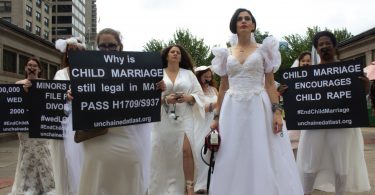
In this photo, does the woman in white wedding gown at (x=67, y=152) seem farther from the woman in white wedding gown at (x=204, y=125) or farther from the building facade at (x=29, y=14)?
the building facade at (x=29, y=14)

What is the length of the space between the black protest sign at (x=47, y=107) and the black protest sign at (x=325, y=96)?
9.03 feet

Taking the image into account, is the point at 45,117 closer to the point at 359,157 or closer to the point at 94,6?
the point at 359,157

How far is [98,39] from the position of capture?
445 cm

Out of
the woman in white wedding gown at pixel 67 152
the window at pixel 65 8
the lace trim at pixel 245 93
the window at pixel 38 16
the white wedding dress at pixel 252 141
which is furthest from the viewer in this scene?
the window at pixel 65 8

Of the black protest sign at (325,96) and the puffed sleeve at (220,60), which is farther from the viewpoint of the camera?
the black protest sign at (325,96)

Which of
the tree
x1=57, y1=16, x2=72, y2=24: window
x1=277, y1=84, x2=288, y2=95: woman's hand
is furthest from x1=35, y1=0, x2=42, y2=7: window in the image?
x1=277, y1=84, x2=288, y2=95: woman's hand

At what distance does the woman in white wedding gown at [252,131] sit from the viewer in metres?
4.88

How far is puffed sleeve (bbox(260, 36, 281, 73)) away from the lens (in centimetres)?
A: 511

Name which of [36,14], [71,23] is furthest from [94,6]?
[36,14]

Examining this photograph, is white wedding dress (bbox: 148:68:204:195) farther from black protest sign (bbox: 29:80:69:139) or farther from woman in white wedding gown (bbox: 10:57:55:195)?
woman in white wedding gown (bbox: 10:57:55:195)

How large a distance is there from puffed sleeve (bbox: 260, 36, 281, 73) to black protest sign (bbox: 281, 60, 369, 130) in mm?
916

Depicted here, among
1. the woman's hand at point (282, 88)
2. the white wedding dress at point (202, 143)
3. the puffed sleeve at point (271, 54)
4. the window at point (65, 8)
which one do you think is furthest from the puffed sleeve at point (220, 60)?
the window at point (65, 8)

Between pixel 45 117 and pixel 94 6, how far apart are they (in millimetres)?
176043

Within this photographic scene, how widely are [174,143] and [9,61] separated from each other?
28.5 meters
